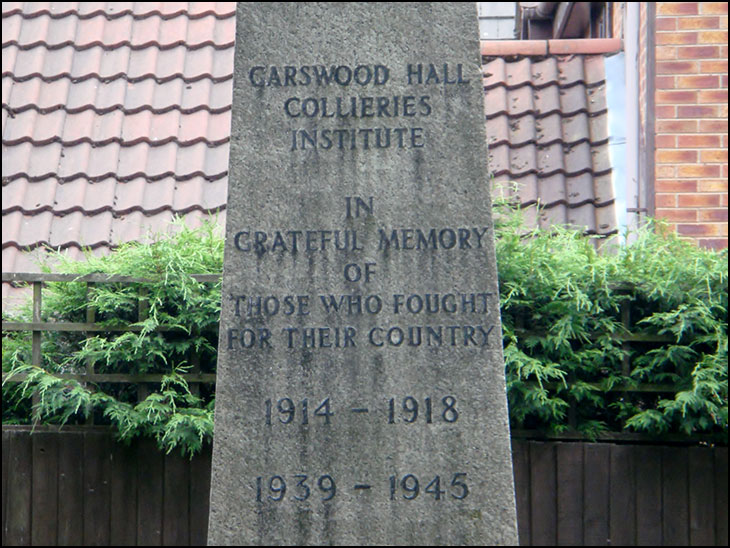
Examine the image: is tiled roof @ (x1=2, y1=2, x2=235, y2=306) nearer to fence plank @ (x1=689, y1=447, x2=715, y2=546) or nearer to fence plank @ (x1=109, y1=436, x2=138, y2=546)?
fence plank @ (x1=109, y1=436, x2=138, y2=546)

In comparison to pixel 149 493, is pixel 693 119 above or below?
above

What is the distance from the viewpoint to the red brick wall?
6.08 m

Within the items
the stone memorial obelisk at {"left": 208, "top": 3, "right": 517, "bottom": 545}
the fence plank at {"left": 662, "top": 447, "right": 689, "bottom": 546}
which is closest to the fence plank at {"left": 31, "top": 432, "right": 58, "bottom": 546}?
the stone memorial obelisk at {"left": 208, "top": 3, "right": 517, "bottom": 545}

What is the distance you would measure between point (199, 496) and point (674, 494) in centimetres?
234

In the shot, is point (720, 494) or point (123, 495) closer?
point (720, 494)

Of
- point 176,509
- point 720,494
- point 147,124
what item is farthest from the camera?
point 147,124

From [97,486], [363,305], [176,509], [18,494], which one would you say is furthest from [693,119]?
[18,494]

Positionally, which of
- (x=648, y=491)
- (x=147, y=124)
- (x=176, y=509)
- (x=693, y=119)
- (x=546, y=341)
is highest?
(x=147, y=124)

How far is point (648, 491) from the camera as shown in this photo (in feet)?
15.3

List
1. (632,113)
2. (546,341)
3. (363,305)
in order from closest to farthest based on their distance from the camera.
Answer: (363,305)
(546,341)
(632,113)

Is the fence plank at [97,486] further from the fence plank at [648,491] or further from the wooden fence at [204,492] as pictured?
the fence plank at [648,491]

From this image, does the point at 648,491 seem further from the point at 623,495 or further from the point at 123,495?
the point at 123,495

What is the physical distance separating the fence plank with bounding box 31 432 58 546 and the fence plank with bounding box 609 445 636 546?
276 cm

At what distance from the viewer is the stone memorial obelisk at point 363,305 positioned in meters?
3.24
